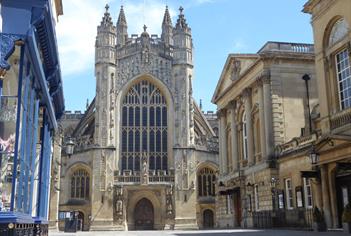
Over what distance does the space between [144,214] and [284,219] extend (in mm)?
24293

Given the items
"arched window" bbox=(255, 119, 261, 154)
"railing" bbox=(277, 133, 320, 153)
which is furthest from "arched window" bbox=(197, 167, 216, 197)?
"railing" bbox=(277, 133, 320, 153)

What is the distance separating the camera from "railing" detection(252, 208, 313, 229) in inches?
1029

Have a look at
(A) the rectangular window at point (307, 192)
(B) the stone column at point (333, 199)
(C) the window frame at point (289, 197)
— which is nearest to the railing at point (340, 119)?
(B) the stone column at point (333, 199)

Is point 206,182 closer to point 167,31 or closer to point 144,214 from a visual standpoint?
point 144,214

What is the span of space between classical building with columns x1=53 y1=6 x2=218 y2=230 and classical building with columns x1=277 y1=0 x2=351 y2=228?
2592cm

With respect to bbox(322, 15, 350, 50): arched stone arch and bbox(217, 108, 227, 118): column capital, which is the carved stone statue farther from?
bbox(322, 15, 350, 50): arched stone arch

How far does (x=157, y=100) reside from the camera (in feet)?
174

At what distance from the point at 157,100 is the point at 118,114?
15.2 ft

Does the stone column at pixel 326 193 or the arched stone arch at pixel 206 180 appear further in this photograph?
the arched stone arch at pixel 206 180

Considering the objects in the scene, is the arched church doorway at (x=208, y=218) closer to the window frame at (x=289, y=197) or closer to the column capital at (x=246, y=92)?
the column capital at (x=246, y=92)

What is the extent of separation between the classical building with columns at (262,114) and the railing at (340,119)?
27.7 ft

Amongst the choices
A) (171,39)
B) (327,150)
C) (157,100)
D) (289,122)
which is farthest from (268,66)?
(171,39)

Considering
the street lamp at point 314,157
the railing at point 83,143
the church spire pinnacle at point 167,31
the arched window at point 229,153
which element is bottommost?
the street lamp at point 314,157

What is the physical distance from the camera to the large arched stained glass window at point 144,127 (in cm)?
5150
